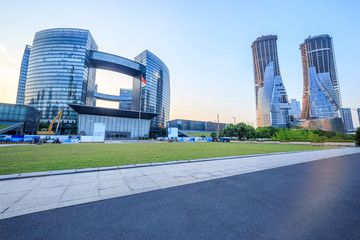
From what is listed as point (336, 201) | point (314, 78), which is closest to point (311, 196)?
point (336, 201)

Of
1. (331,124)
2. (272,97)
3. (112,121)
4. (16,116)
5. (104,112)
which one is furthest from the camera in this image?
(272,97)

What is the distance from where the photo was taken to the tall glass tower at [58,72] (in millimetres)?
80812

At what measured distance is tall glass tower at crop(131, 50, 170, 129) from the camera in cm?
10206

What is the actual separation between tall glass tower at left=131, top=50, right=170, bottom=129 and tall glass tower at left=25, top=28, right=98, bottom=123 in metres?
35.0

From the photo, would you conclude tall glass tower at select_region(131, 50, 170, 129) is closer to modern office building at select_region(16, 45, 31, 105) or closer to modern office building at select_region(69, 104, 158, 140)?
modern office building at select_region(69, 104, 158, 140)

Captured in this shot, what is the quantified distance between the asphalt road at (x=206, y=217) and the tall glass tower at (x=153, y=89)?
326 ft

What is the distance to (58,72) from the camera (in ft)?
270

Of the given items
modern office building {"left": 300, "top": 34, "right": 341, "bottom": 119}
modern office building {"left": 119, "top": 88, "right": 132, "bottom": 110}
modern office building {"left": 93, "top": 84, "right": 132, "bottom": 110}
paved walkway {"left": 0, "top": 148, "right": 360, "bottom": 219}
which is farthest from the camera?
modern office building {"left": 119, "top": 88, "right": 132, "bottom": 110}

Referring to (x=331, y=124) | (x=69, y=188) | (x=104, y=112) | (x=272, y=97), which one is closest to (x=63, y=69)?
(x=104, y=112)

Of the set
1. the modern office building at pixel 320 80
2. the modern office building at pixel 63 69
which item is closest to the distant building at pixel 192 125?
the modern office building at pixel 63 69

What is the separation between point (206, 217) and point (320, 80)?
187m

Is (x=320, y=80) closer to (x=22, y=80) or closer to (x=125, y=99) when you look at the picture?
(x=125, y=99)

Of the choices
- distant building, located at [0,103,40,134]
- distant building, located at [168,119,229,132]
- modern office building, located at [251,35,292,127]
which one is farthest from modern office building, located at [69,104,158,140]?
modern office building, located at [251,35,292,127]

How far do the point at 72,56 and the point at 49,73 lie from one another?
55.6 ft
